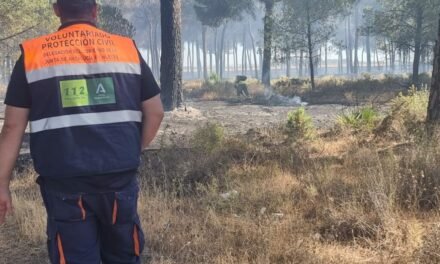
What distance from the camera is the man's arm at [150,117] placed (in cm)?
231

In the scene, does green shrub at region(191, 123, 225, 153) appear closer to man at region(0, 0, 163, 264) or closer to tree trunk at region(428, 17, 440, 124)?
tree trunk at region(428, 17, 440, 124)

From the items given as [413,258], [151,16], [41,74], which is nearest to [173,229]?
[413,258]

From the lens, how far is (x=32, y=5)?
1833cm

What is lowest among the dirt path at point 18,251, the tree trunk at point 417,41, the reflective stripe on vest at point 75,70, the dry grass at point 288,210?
the dirt path at point 18,251

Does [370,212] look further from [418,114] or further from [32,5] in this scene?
[32,5]

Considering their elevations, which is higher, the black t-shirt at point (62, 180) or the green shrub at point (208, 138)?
the black t-shirt at point (62, 180)

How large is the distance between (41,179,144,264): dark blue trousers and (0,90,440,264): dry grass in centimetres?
110

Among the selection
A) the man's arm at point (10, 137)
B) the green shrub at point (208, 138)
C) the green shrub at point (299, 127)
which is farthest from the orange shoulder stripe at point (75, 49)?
the green shrub at point (299, 127)

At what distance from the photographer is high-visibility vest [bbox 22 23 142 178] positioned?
2.02 meters

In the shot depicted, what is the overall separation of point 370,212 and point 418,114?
14.5ft

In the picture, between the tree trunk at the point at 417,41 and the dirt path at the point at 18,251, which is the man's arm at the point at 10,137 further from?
the tree trunk at the point at 417,41

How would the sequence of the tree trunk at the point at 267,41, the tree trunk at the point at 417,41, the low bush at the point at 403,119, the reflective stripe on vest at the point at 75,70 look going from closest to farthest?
the reflective stripe on vest at the point at 75,70 < the low bush at the point at 403,119 < the tree trunk at the point at 417,41 < the tree trunk at the point at 267,41

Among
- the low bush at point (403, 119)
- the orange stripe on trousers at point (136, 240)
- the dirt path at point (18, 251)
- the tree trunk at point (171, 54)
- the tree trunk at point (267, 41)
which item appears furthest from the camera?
the tree trunk at point (267, 41)

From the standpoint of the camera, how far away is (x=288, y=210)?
4.30m
